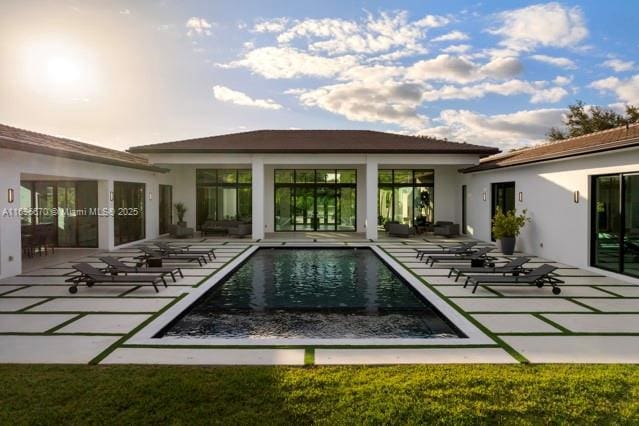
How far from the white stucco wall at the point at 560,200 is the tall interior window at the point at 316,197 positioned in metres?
8.45

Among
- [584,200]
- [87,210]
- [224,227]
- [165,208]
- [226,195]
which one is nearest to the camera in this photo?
[584,200]

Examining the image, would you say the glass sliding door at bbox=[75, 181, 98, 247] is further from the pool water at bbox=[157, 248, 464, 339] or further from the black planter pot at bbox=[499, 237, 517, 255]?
the black planter pot at bbox=[499, 237, 517, 255]

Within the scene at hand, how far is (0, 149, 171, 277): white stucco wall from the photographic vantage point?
35.4 feet

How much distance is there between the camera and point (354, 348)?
5.73 meters

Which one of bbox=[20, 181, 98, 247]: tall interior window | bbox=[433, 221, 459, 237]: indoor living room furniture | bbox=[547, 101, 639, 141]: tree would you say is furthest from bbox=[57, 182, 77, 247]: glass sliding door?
bbox=[547, 101, 639, 141]: tree

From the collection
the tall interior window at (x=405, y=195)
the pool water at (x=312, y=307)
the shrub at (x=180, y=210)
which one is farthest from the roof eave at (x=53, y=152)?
the tall interior window at (x=405, y=195)

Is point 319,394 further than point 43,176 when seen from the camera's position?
No

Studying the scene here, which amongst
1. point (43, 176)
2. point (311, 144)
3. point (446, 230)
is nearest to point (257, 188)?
point (311, 144)

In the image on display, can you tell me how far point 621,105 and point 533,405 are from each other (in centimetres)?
4116

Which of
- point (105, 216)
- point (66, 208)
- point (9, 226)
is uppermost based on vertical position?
point (66, 208)

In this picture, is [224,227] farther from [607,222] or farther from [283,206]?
[607,222]

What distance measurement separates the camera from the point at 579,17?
15.3m

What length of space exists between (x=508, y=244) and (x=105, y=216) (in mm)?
14620

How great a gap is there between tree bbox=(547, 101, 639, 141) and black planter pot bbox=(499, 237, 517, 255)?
→ 90.6 ft
